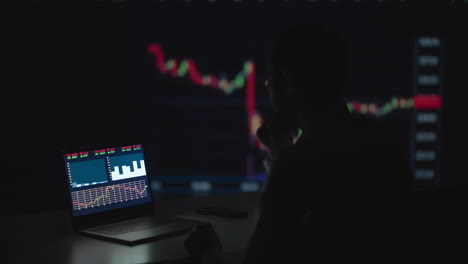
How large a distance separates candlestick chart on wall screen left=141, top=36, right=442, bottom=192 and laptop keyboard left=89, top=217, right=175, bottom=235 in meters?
1.67

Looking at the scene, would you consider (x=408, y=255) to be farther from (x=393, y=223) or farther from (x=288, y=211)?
(x=288, y=211)

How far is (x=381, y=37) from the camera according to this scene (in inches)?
143

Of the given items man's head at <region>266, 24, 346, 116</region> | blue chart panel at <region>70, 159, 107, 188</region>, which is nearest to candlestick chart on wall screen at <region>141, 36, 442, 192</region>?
blue chart panel at <region>70, 159, 107, 188</region>

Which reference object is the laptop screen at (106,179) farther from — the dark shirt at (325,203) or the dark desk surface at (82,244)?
the dark shirt at (325,203)

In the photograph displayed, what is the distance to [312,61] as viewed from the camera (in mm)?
1282

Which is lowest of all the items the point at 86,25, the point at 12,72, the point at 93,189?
the point at 93,189

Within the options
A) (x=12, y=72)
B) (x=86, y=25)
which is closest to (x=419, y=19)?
(x=86, y=25)

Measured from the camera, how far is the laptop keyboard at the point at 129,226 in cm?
177

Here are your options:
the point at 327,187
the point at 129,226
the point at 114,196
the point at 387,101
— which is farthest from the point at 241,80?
the point at 327,187

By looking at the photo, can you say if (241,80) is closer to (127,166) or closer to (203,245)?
(127,166)

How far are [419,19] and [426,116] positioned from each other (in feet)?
2.11

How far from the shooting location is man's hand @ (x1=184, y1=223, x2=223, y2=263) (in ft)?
4.88

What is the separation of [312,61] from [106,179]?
3.19 feet

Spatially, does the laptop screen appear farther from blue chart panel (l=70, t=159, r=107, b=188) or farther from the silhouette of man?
the silhouette of man
